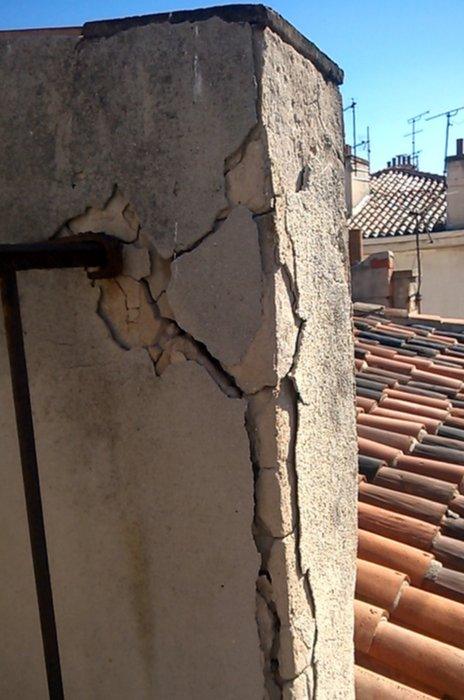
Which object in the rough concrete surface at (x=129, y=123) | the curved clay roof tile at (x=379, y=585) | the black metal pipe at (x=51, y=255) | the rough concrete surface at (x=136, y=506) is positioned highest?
the rough concrete surface at (x=129, y=123)

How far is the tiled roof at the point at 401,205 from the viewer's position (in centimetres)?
1229

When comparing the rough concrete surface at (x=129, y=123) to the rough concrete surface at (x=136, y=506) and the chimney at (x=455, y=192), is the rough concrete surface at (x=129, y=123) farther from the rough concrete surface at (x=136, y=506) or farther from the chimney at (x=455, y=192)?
the chimney at (x=455, y=192)

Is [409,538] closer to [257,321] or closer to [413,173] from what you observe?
[257,321]

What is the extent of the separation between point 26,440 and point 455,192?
1207 centimetres

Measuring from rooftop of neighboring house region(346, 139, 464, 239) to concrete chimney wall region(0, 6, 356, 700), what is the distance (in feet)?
34.4

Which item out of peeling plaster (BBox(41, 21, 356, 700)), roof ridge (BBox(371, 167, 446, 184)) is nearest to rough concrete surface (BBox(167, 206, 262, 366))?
peeling plaster (BBox(41, 21, 356, 700))

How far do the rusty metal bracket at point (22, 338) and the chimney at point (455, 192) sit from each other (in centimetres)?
1178

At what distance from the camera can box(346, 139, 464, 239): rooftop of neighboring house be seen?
11805 mm

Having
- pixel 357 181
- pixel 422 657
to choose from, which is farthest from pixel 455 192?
pixel 422 657

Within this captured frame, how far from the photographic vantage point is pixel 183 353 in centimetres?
113

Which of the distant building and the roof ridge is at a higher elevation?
the roof ridge

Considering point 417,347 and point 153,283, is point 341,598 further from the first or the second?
point 417,347

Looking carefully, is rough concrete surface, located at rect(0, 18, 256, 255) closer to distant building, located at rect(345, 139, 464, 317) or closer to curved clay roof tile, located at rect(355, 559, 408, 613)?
curved clay roof tile, located at rect(355, 559, 408, 613)

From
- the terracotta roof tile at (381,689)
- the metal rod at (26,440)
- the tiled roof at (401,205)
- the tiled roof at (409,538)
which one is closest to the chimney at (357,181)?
the tiled roof at (401,205)
